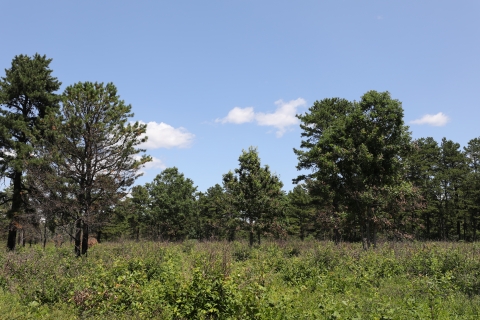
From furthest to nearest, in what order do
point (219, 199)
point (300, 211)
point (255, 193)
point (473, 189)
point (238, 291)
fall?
point (300, 211)
point (473, 189)
point (219, 199)
point (255, 193)
point (238, 291)

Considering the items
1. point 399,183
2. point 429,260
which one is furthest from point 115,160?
point 399,183

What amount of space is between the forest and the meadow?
0.05 metres

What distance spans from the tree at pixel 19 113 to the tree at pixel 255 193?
14627mm

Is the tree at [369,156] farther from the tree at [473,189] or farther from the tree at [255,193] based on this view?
the tree at [473,189]

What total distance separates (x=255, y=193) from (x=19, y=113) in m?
18.8

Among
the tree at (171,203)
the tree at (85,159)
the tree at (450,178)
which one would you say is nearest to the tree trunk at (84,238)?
the tree at (85,159)

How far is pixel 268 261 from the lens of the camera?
13906mm

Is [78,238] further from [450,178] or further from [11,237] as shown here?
[450,178]

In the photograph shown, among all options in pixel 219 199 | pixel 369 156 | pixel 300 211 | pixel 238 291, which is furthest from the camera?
pixel 300 211

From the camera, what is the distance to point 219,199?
2725 centimetres

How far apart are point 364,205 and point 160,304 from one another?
60.1ft

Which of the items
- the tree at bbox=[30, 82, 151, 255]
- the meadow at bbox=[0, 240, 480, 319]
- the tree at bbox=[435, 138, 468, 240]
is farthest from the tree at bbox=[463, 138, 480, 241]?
the tree at bbox=[30, 82, 151, 255]

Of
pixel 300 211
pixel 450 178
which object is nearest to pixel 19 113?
pixel 300 211

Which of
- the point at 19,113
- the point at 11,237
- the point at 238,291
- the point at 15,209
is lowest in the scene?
the point at 11,237
